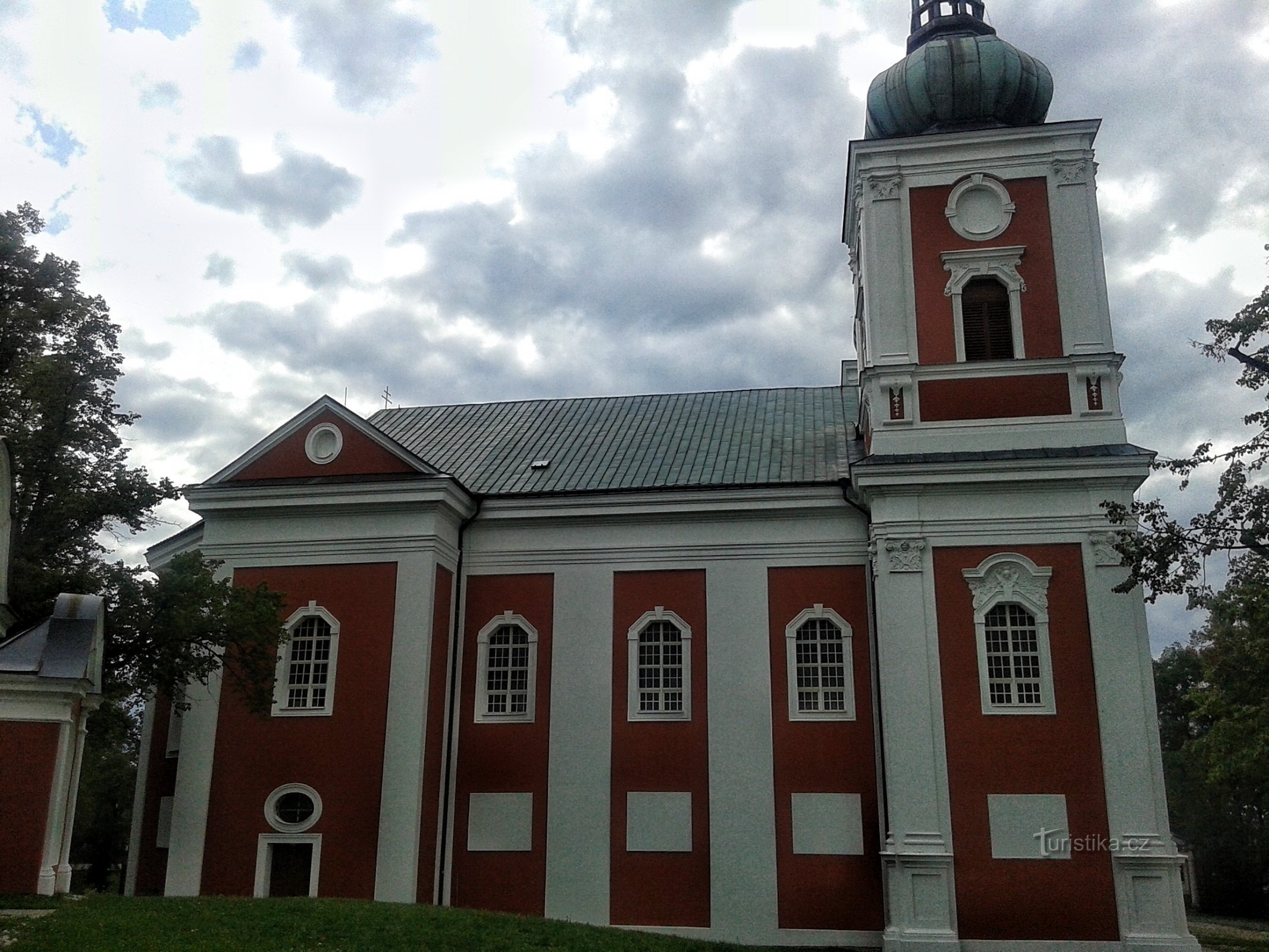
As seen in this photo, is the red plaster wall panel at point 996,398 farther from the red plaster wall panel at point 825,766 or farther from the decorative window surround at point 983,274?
the red plaster wall panel at point 825,766

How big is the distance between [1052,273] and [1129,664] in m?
7.18

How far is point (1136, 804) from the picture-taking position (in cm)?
1753

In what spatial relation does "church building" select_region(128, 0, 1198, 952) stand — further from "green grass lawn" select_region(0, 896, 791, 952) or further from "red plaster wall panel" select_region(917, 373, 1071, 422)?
"green grass lawn" select_region(0, 896, 791, 952)

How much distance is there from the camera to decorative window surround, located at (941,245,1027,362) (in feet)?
67.6

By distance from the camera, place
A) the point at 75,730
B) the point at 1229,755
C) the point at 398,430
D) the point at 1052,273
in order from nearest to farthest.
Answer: the point at 75,730, the point at 1052,273, the point at 398,430, the point at 1229,755

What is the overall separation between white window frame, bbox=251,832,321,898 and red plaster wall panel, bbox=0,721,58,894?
6.17 m

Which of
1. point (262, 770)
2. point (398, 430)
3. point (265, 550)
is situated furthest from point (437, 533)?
point (398, 430)

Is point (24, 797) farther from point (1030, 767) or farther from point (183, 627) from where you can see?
point (1030, 767)

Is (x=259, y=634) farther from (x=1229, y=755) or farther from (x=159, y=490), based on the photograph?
(x=1229, y=755)

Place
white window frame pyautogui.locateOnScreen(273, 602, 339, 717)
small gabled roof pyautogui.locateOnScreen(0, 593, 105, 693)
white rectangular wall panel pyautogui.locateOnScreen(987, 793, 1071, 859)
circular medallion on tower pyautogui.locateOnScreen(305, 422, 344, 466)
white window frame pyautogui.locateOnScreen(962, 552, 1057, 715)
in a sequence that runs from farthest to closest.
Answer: circular medallion on tower pyautogui.locateOnScreen(305, 422, 344, 466), white window frame pyautogui.locateOnScreen(273, 602, 339, 717), white window frame pyautogui.locateOnScreen(962, 552, 1057, 715), white rectangular wall panel pyautogui.locateOnScreen(987, 793, 1071, 859), small gabled roof pyautogui.locateOnScreen(0, 593, 105, 693)

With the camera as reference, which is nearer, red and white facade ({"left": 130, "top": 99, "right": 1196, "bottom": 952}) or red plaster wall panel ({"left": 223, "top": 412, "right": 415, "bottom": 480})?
red and white facade ({"left": 130, "top": 99, "right": 1196, "bottom": 952})

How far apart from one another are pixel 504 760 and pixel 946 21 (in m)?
17.1

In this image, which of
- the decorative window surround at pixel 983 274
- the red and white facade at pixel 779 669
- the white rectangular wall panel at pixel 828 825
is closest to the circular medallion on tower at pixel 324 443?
the red and white facade at pixel 779 669

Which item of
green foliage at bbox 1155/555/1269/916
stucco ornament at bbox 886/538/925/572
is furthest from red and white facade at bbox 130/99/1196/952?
green foliage at bbox 1155/555/1269/916
